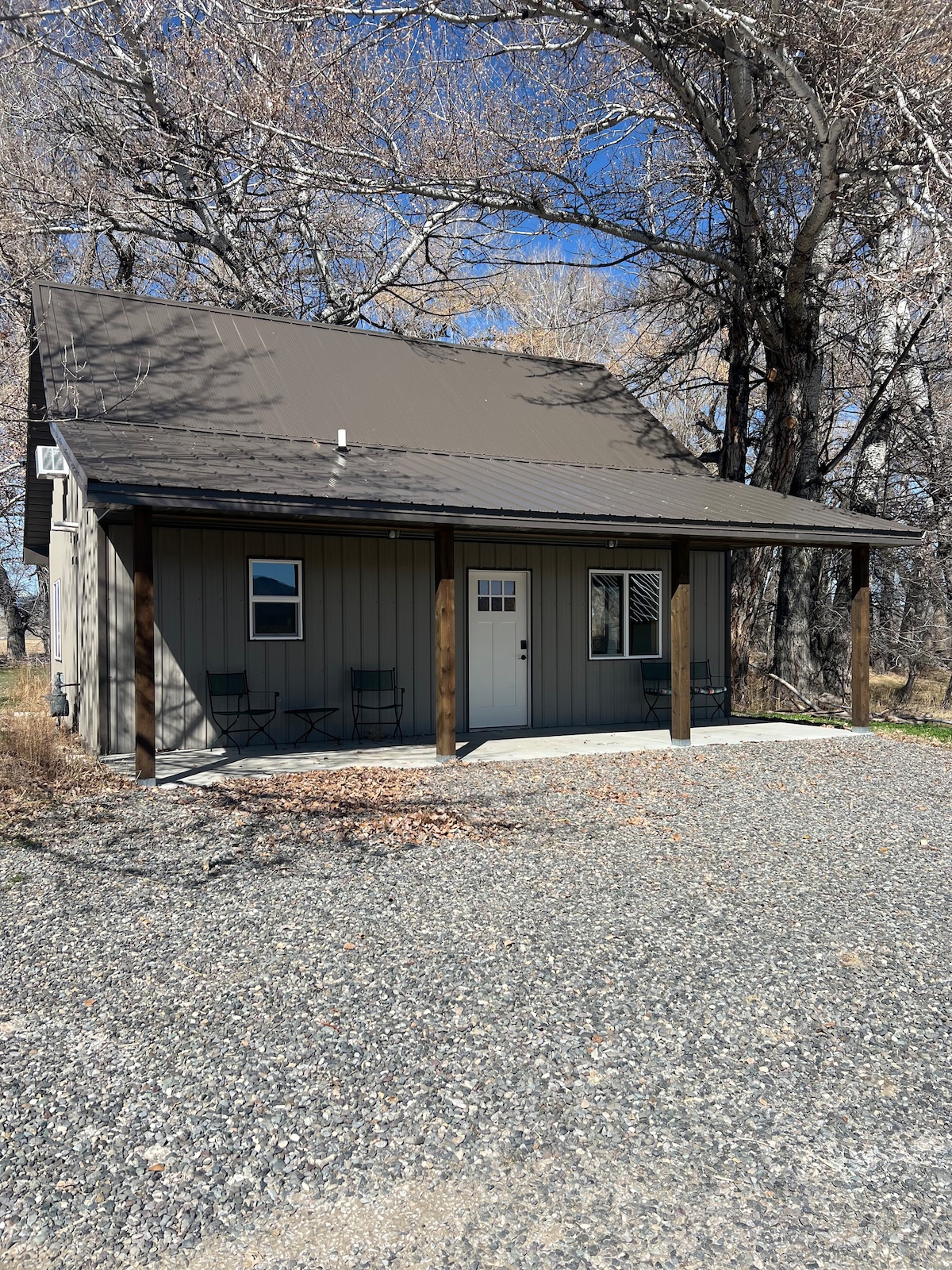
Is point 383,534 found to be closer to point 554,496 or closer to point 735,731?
point 554,496

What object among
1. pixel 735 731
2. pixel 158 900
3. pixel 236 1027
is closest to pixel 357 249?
pixel 735 731

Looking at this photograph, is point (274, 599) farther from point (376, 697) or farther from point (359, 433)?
point (359, 433)

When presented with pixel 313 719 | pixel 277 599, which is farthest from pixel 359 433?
pixel 313 719

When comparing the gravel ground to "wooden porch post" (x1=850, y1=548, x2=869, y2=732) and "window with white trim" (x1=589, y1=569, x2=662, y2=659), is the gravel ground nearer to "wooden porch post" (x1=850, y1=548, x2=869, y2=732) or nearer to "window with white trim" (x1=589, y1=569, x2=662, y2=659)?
"wooden porch post" (x1=850, y1=548, x2=869, y2=732)

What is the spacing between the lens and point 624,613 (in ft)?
41.3

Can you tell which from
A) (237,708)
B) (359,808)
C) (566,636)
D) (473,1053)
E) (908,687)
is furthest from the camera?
(908,687)

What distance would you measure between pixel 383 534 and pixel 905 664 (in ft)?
38.9

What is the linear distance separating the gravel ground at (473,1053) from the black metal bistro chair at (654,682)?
623cm

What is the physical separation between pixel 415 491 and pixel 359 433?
108 inches

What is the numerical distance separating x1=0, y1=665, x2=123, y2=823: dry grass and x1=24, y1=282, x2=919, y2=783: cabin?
0.44 metres

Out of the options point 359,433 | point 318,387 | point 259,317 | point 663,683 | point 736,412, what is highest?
point 259,317

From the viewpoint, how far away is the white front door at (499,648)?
11648 millimetres

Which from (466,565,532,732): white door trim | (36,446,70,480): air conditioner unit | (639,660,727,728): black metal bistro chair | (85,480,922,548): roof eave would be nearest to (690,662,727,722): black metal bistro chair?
(639,660,727,728): black metal bistro chair

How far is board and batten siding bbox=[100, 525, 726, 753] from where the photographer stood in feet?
32.6
